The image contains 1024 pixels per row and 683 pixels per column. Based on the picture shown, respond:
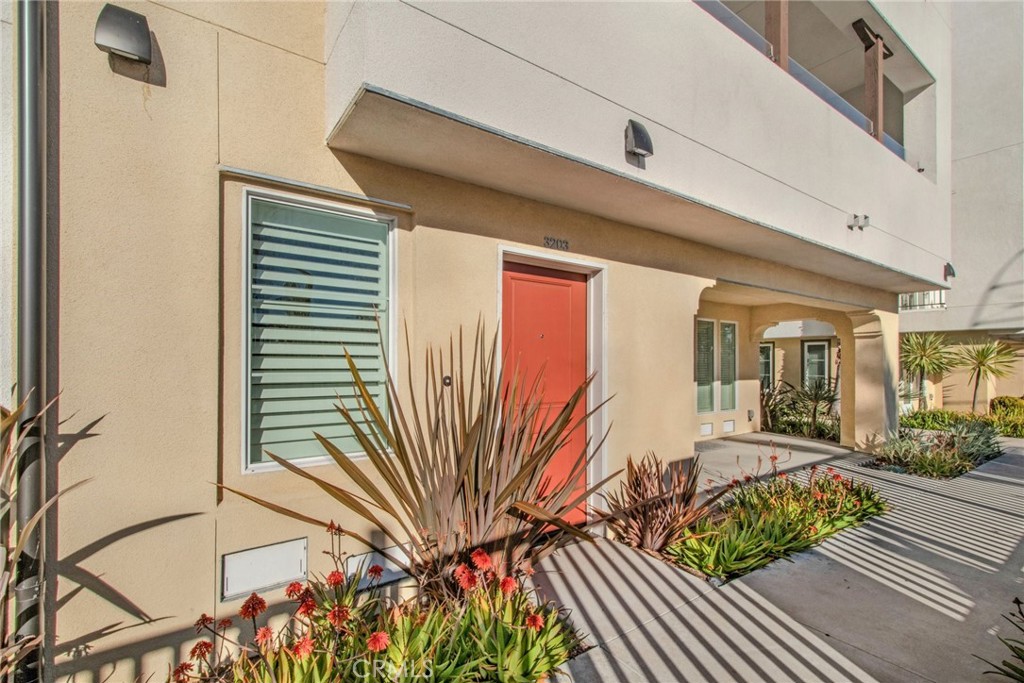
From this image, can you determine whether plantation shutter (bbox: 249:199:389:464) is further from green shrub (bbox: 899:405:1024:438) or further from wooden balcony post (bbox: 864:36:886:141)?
green shrub (bbox: 899:405:1024:438)

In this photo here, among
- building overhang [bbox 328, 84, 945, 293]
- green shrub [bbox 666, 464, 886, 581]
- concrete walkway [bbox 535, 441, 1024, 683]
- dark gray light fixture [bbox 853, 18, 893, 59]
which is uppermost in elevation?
dark gray light fixture [bbox 853, 18, 893, 59]

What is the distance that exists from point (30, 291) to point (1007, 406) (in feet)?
70.5

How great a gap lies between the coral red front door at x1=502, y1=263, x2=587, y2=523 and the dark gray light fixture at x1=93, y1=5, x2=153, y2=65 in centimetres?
282

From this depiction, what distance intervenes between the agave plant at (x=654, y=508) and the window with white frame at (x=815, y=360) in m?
12.7

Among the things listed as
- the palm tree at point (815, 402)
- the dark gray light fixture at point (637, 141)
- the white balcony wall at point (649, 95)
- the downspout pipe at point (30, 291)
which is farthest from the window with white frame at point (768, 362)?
the downspout pipe at point (30, 291)

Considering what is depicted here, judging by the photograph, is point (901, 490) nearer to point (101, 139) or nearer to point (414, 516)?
point (414, 516)

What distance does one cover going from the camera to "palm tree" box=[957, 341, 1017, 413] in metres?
13.8

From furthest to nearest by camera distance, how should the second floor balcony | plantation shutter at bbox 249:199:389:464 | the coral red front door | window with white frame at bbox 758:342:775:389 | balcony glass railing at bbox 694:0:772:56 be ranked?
window with white frame at bbox 758:342:775:389
the second floor balcony
balcony glass railing at bbox 694:0:772:56
the coral red front door
plantation shutter at bbox 249:199:389:464

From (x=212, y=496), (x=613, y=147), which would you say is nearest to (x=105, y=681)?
(x=212, y=496)

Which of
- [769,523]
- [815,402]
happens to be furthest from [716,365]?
[769,523]

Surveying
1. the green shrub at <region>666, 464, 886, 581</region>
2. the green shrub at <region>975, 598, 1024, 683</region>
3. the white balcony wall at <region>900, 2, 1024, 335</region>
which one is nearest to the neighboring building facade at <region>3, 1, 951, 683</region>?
the green shrub at <region>666, 464, 886, 581</region>

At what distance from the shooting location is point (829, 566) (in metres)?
4.39

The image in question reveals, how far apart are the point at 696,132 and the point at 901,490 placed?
6.26 meters

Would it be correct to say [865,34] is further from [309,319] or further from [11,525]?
[11,525]
